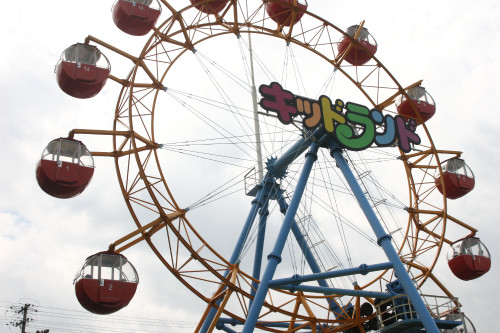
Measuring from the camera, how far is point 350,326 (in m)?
18.7

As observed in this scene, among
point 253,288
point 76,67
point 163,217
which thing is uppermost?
point 76,67

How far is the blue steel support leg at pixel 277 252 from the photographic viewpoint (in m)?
14.5

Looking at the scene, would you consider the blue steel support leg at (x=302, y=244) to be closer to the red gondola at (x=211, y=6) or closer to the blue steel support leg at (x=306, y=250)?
the blue steel support leg at (x=306, y=250)

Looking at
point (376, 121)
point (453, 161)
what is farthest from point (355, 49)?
point (453, 161)

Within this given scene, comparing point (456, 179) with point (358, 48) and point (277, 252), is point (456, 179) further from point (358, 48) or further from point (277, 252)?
point (277, 252)

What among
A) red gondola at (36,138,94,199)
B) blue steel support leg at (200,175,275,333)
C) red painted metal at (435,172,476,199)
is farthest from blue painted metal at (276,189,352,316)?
red gondola at (36,138,94,199)

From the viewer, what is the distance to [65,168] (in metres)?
15.7

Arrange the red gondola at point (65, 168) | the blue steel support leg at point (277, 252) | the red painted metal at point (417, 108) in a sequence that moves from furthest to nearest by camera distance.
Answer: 1. the red painted metal at point (417, 108)
2. the red gondola at point (65, 168)
3. the blue steel support leg at point (277, 252)

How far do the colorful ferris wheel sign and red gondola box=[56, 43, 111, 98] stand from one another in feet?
16.5

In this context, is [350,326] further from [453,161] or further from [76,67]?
[76,67]

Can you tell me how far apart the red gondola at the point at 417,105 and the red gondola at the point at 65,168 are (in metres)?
12.5

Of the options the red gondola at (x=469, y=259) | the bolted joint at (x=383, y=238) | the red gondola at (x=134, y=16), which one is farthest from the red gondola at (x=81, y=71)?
the red gondola at (x=469, y=259)

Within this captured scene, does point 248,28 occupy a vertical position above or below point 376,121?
above

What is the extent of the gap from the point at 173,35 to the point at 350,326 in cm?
1132
